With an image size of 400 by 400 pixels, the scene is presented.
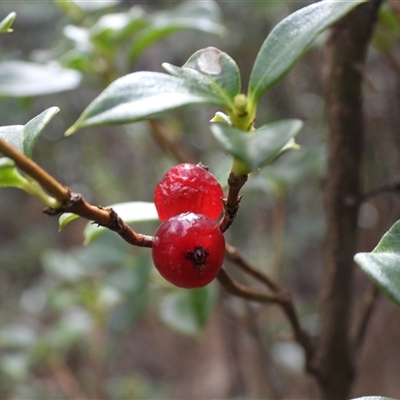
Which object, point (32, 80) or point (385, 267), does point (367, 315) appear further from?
point (32, 80)

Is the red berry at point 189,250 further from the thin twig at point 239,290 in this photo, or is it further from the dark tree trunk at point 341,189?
the dark tree trunk at point 341,189

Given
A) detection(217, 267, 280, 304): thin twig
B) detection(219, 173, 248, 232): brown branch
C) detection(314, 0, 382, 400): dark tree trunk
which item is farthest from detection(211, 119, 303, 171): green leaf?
detection(314, 0, 382, 400): dark tree trunk

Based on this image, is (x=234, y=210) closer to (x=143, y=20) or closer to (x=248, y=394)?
(x=143, y=20)

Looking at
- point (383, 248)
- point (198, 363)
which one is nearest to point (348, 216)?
point (383, 248)

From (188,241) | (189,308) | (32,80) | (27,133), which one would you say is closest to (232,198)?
(188,241)

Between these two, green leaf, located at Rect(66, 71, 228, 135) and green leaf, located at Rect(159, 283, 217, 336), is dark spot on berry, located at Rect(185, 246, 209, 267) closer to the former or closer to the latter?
green leaf, located at Rect(66, 71, 228, 135)

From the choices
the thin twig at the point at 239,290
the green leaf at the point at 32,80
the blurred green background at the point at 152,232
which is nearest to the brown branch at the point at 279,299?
the thin twig at the point at 239,290

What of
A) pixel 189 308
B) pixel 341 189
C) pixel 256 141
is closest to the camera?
pixel 256 141
